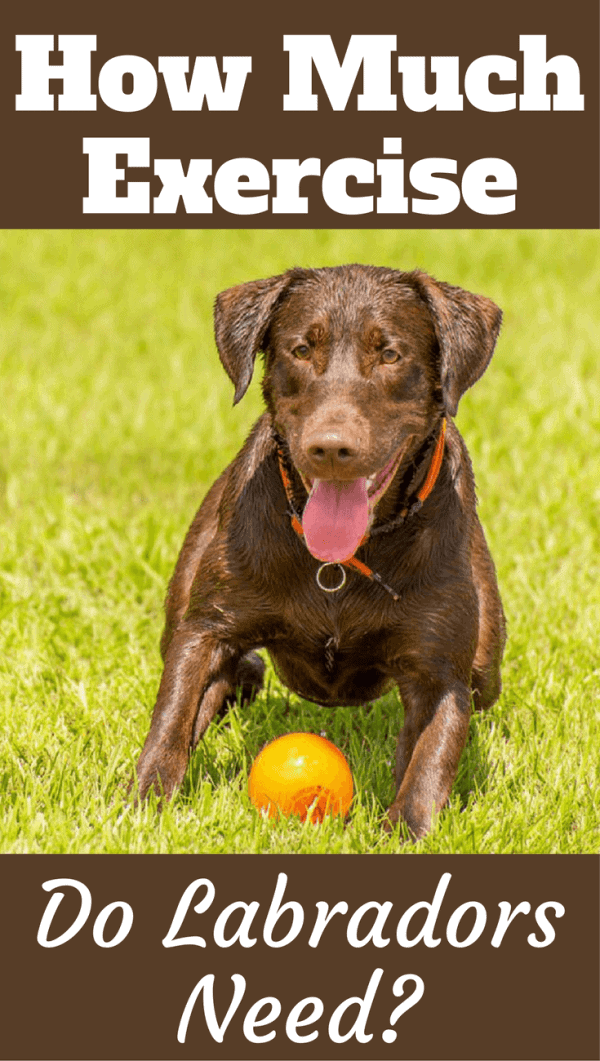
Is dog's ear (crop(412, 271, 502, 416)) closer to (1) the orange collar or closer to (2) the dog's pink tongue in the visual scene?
(1) the orange collar

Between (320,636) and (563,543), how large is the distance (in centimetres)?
306

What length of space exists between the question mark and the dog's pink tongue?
127cm

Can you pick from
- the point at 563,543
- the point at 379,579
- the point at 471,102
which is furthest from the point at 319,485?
the point at 471,102

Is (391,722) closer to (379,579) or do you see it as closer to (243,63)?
(379,579)

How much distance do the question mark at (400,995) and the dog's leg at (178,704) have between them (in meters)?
1.12

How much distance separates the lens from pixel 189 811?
4727mm

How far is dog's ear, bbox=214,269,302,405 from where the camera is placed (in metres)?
4.77

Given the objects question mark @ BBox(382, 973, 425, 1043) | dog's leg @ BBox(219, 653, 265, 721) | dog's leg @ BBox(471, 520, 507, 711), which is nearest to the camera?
question mark @ BBox(382, 973, 425, 1043)

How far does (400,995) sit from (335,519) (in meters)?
1.43

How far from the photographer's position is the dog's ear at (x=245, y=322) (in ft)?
15.6

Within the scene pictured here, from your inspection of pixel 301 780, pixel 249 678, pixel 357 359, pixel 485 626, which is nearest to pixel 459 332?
pixel 357 359

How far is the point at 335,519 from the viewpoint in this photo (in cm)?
455

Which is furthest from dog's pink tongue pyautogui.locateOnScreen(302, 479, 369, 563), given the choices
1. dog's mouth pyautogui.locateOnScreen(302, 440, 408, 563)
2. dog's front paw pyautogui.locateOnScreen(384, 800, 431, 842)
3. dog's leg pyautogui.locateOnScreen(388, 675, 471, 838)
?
dog's front paw pyautogui.locateOnScreen(384, 800, 431, 842)

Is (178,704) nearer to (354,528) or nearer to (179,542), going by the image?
(354,528)
